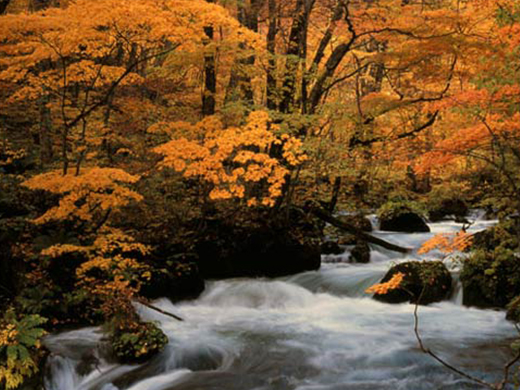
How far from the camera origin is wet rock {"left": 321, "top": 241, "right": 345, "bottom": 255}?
523 inches

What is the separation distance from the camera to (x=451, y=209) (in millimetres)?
19453

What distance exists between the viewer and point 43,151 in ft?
36.0

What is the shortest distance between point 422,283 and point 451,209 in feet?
36.5

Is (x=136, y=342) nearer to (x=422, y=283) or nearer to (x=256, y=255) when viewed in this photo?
(x=256, y=255)

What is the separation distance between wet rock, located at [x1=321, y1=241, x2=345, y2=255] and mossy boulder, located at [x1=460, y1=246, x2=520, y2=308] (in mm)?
4157

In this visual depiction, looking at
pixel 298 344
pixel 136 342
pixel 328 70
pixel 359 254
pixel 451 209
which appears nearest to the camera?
pixel 136 342

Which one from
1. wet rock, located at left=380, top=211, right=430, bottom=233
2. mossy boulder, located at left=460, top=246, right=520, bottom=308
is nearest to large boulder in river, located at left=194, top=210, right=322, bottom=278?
mossy boulder, located at left=460, top=246, right=520, bottom=308

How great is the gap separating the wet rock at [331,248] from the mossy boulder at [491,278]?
416 centimetres

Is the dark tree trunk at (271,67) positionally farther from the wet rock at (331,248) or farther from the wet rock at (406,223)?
Result: the wet rock at (406,223)

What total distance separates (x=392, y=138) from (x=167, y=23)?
8021mm

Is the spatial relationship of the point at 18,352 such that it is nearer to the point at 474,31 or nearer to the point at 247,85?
the point at 247,85

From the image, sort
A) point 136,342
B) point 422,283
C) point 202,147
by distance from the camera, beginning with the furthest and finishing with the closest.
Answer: point 422,283 → point 202,147 → point 136,342

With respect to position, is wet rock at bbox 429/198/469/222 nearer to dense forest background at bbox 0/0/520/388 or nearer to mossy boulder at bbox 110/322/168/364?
dense forest background at bbox 0/0/520/388

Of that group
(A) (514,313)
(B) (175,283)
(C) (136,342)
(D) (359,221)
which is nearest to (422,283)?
(A) (514,313)
